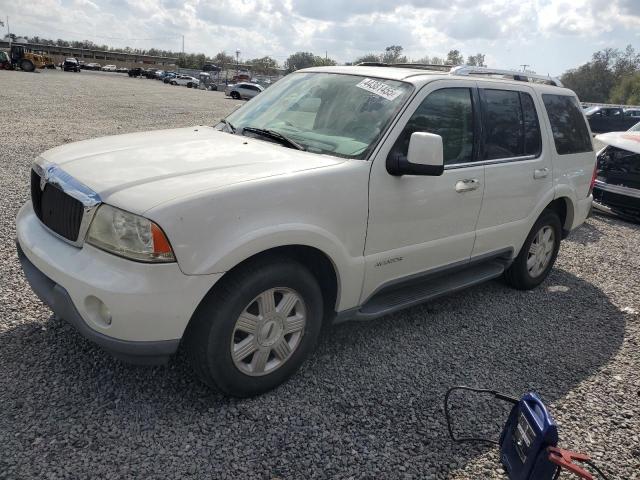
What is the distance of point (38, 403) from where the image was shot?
276 cm

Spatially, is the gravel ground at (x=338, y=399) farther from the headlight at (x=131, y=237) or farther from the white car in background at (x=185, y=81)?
the white car in background at (x=185, y=81)

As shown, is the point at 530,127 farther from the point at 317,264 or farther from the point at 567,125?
the point at 317,264

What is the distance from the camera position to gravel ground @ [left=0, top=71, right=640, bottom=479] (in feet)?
8.27

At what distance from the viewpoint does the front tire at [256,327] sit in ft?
8.64

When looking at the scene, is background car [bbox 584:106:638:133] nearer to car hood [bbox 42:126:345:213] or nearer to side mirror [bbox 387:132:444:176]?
side mirror [bbox 387:132:444:176]

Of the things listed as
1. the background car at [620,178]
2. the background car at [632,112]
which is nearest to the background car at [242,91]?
the background car at [632,112]

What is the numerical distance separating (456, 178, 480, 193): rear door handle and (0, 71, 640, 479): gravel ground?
1.12 m

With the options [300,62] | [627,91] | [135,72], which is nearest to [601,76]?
[627,91]

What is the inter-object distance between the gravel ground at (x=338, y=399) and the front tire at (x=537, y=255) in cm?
29

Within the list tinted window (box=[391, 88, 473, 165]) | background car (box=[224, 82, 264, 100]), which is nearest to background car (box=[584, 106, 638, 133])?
tinted window (box=[391, 88, 473, 165])

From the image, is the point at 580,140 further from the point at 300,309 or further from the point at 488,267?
the point at 300,309

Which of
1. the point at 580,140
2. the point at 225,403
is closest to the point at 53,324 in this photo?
the point at 225,403

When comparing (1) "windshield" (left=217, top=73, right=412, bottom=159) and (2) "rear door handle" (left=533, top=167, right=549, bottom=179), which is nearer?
(1) "windshield" (left=217, top=73, right=412, bottom=159)

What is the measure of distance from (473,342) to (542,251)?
5.25 feet
